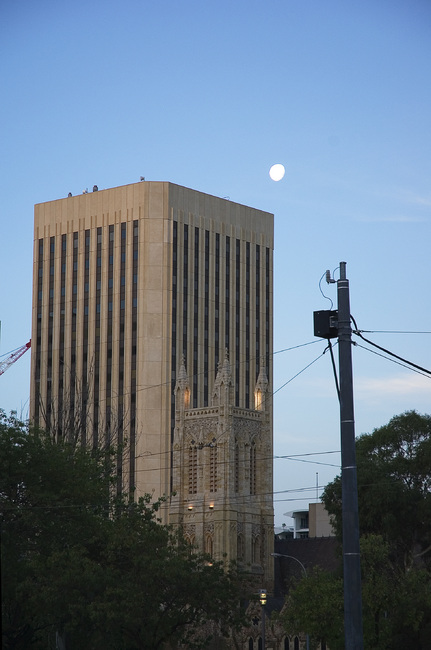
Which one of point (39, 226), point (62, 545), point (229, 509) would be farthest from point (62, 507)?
point (39, 226)

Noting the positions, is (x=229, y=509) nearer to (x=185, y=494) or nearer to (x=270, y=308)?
(x=185, y=494)

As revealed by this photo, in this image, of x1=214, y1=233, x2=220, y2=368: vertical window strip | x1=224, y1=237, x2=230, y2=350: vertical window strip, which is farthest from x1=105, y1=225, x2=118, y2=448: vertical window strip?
x1=224, y1=237, x2=230, y2=350: vertical window strip

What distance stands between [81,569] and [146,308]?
8938cm

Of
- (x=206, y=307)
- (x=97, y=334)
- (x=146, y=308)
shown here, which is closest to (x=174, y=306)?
(x=146, y=308)

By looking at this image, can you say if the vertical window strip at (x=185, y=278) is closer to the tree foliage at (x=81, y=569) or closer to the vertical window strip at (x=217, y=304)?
the vertical window strip at (x=217, y=304)

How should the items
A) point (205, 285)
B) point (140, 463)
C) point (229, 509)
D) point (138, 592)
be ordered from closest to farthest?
point (138, 592)
point (229, 509)
point (140, 463)
point (205, 285)

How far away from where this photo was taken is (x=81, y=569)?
53.6 m

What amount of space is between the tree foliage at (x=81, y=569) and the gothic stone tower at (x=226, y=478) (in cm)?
5374

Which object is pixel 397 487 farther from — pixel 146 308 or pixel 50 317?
pixel 50 317

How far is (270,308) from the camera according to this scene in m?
155

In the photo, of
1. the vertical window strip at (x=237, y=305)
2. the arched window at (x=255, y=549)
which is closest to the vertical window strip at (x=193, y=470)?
the arched window at (x=255, y=549)

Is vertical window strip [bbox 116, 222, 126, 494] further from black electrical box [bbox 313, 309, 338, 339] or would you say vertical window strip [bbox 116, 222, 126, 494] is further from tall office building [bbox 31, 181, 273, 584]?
black electrical box [bbox 313, 309, 338, 339]

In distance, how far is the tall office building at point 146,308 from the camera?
138000 millimetres

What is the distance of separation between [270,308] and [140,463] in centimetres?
3029
